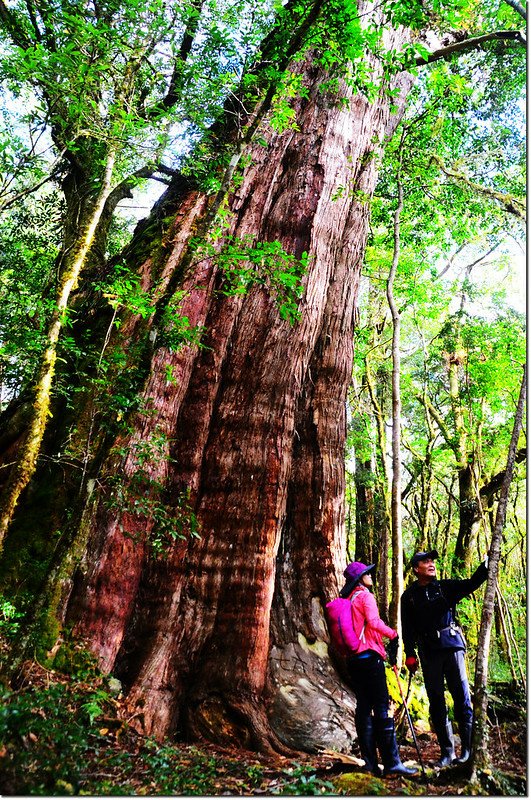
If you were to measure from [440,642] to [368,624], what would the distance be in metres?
0.79

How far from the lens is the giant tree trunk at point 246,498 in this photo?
13.3ft

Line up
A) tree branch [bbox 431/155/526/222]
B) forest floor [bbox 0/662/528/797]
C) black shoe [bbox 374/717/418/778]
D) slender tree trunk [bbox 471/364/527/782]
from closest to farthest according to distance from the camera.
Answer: forest floor [bbox 0/662/528/797], slender tree trunk [bbox 471/364/527/782], black shoe [bbox 374/717/418/778], tree branch [bbox 431/155/526/222]

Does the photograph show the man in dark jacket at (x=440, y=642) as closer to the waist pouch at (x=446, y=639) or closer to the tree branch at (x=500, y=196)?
the waist pouch at (x=446, y=639)

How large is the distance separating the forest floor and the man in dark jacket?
1.23ft

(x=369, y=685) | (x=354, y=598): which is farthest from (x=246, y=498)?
(x=369, y=685)

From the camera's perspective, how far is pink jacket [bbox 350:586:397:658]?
3.78 meters

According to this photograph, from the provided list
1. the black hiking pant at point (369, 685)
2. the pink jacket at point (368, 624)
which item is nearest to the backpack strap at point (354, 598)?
the pink jacket at point (368, 624)

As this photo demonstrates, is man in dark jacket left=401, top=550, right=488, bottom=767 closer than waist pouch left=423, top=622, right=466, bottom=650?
Yes

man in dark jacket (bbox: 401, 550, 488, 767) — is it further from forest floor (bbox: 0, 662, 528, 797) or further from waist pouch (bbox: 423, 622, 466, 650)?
forest floor (bbox: 0, 662, 528, 797)

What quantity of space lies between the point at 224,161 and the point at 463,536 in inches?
335

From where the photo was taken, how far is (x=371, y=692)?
3.72m

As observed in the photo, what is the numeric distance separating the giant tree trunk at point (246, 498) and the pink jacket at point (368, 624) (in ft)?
2.80

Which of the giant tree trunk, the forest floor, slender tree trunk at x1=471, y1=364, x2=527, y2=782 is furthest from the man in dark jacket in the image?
the giant tree trunk

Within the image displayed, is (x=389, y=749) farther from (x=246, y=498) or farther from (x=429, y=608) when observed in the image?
(x=246, y=498)
